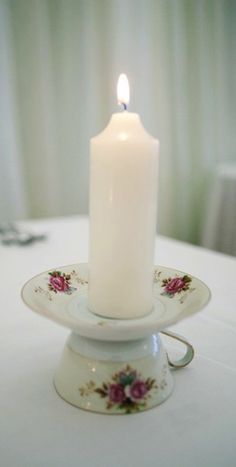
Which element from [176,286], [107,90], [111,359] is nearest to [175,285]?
[176,286]

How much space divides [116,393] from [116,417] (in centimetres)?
2

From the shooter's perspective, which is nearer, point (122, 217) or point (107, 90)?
point (122, 217)

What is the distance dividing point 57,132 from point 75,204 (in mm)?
358

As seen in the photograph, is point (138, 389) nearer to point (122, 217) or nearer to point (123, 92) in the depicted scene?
point (122, 217)

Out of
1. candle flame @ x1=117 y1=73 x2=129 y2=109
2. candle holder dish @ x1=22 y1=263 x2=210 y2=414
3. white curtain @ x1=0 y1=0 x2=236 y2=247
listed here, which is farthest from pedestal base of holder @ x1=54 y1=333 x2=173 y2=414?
white curtain @ x1=0 y1=0 x2=236 y2=247

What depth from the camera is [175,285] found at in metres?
0.39

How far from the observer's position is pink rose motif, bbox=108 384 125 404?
318 millimetres

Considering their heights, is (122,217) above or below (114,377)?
above

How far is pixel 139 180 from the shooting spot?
316 mm

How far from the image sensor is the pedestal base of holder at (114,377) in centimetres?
32

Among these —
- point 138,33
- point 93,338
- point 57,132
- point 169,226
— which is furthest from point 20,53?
point 93,338

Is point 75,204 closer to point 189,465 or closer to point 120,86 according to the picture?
point 120,86

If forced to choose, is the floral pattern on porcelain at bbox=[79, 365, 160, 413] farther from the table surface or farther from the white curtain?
the white curtain

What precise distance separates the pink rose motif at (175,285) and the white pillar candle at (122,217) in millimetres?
44
